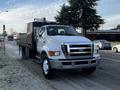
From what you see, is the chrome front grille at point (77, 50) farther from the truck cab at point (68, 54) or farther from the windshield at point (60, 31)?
the windshield at point (60, 31)

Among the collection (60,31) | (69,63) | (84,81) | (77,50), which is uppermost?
(60,31)

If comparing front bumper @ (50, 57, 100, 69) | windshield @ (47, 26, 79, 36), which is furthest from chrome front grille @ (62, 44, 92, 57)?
windshield @ (47, 26, 79, 36)

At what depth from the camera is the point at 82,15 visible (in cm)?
6388

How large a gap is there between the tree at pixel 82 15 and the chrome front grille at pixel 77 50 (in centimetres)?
5154

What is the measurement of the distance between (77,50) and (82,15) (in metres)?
53.6

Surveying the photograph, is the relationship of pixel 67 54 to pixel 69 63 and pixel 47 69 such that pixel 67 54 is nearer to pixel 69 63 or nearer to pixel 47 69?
pixel 69 63

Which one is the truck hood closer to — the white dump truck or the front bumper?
the white dump truck

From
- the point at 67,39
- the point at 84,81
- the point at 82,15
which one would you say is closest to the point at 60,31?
the point at 67,39

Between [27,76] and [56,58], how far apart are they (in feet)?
5.66

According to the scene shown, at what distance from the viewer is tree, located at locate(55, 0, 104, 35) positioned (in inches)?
2472

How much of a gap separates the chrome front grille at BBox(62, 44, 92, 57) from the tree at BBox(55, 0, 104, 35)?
5154cm

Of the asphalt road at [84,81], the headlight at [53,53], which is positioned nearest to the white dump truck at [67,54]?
the headlight at [53,53]

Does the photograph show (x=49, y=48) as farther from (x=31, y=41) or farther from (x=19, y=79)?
(x=31, y=41)

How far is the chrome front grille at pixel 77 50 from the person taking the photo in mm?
10789
